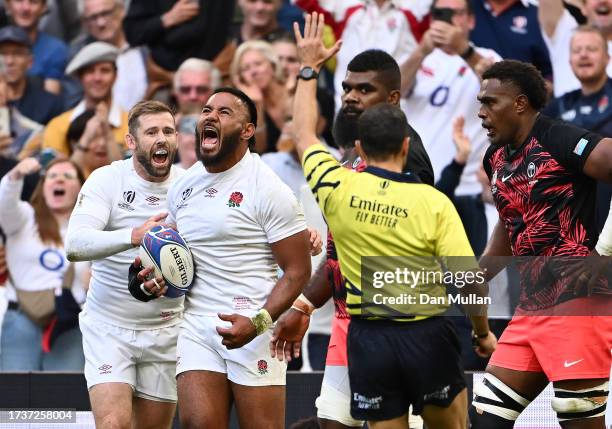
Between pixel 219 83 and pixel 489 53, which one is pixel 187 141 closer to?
pixel 219 83

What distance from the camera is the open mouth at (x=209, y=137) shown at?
749 cm

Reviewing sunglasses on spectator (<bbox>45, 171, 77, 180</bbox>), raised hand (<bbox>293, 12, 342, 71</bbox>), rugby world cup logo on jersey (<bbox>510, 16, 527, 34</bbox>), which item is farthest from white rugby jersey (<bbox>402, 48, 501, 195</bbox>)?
raised hand (<bbox>293, 12, 342, 71</bbox>)

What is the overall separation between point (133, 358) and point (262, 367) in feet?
3.48

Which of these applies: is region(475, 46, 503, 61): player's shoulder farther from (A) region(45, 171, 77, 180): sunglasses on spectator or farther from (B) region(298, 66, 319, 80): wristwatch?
(B) region(298, 66, 319, 80): wristwatch

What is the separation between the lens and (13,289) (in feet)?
38.1

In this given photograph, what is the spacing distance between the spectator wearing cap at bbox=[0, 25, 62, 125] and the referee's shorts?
7.07 m

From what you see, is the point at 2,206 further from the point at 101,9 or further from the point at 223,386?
the point at 223,386

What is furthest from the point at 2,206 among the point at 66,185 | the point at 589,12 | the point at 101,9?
the point at 589,12

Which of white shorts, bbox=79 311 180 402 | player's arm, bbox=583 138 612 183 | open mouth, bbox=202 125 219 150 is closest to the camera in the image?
player's arm, bbox=583 138 612 183

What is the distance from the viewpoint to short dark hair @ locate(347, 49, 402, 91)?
764cm

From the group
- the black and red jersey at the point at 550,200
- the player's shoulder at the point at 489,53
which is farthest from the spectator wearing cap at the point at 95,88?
the black and red jersey at the point at 550,200

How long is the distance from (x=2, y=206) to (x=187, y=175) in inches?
173

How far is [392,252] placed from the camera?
6410mm

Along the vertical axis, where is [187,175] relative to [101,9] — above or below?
below
